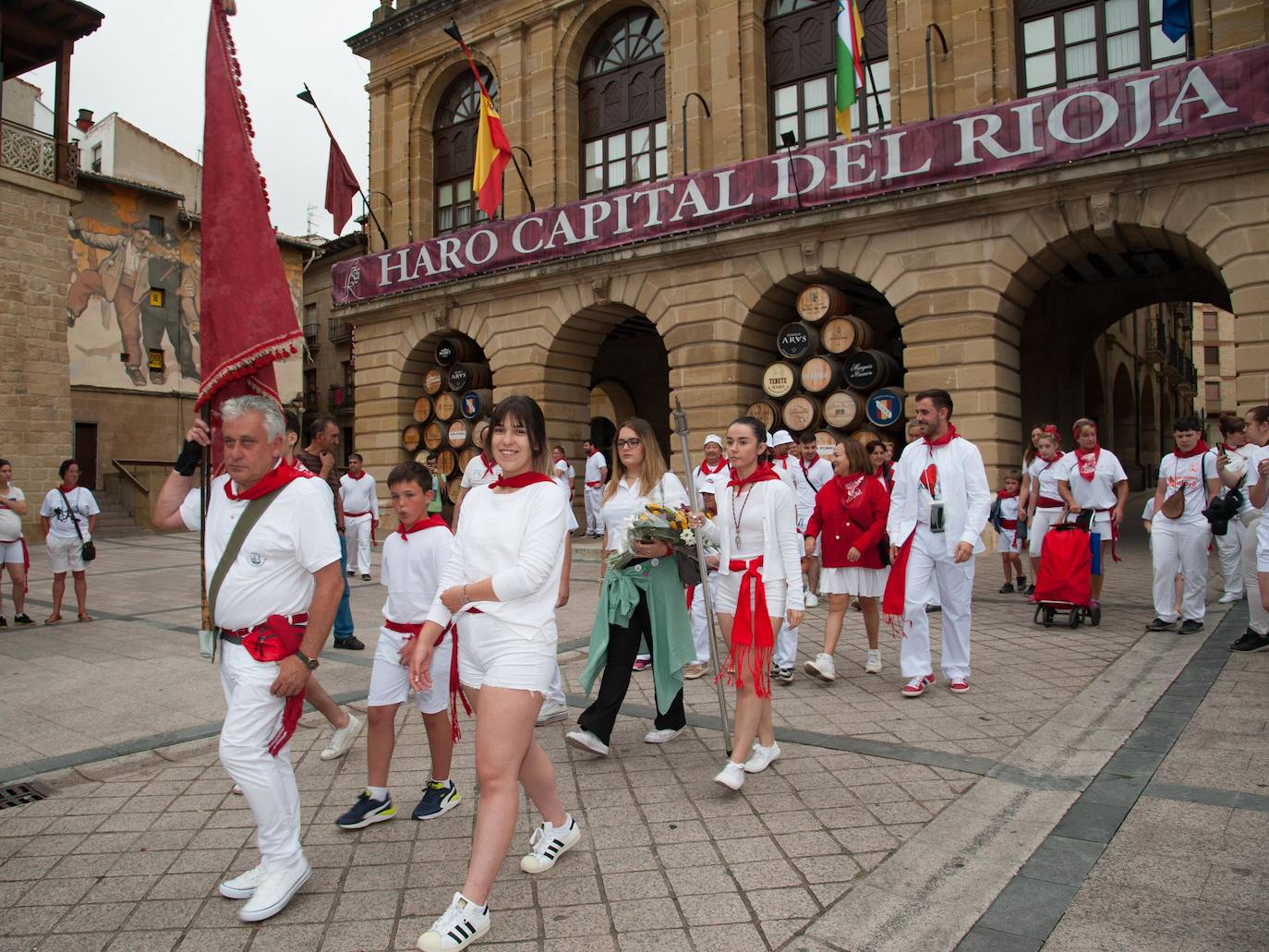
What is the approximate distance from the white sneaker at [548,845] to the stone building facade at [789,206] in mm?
Result: 12191

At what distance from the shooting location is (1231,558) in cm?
926

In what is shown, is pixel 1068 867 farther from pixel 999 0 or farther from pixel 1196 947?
pixel 999 0

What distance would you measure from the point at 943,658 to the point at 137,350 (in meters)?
32.9

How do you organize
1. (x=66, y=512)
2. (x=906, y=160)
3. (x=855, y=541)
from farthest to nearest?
(x=906, y=160)
(x=66, y=512)
(x=855, y=541)

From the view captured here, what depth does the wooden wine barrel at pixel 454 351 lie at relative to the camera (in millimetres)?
21312

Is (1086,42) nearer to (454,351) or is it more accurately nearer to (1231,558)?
(1231,558)

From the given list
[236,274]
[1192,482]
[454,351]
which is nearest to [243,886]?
[236,274]

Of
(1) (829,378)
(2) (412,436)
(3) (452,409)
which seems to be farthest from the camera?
(2) (412,436)

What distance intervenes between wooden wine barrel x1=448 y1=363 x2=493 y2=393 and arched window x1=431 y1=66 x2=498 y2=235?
4.11 meters

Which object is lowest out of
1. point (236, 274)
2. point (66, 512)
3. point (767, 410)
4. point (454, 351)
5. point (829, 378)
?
point (66, 512)

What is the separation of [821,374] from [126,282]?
2672 cm

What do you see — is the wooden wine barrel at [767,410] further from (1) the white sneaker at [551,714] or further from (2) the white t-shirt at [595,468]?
(1) the white sneaker at [551,714]

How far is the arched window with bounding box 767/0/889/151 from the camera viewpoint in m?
16.7

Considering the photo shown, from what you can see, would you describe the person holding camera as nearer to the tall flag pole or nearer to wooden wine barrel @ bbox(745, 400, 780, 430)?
wooden wine barrel @ bbox(745, 400, 780, 430)
